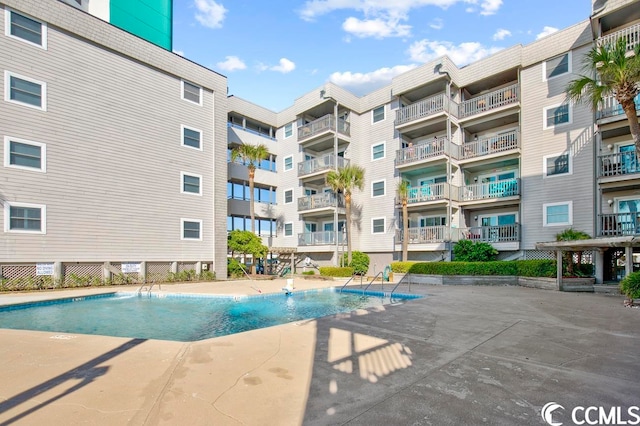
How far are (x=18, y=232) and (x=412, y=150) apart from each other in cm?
2057

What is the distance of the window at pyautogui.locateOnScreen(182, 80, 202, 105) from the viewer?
20.5 m

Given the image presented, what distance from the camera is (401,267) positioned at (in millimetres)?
19812

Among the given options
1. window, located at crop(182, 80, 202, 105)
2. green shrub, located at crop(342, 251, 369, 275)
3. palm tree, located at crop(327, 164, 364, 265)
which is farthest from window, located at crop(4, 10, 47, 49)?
green shrub, located at crop(342, 251, 369, 275)

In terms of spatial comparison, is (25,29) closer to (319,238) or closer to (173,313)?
→ (173,313)

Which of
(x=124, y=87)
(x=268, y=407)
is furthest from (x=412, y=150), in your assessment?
(x=268, y=407)

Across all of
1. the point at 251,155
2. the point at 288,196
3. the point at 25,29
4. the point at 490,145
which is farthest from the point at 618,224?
the point at 25,29

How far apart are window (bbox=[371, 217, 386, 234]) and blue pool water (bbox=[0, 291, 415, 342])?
8.67 meters

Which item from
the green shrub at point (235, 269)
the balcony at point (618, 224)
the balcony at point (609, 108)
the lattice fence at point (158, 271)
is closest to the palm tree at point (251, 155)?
the green shrub at point (235, 269)

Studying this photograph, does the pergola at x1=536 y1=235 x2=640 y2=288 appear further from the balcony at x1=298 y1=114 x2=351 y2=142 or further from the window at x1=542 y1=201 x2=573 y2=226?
the balcony at x1=298 y1=114 x2=351 y2=142

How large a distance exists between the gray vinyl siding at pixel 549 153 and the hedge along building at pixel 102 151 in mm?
17703

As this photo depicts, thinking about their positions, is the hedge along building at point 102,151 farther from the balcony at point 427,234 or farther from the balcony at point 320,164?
the balcony at point 427,234

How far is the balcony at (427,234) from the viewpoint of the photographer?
1972 centimetres

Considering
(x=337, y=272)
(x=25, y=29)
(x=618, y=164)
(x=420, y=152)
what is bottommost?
(x=337, y=272)

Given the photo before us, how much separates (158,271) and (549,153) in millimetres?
21650
